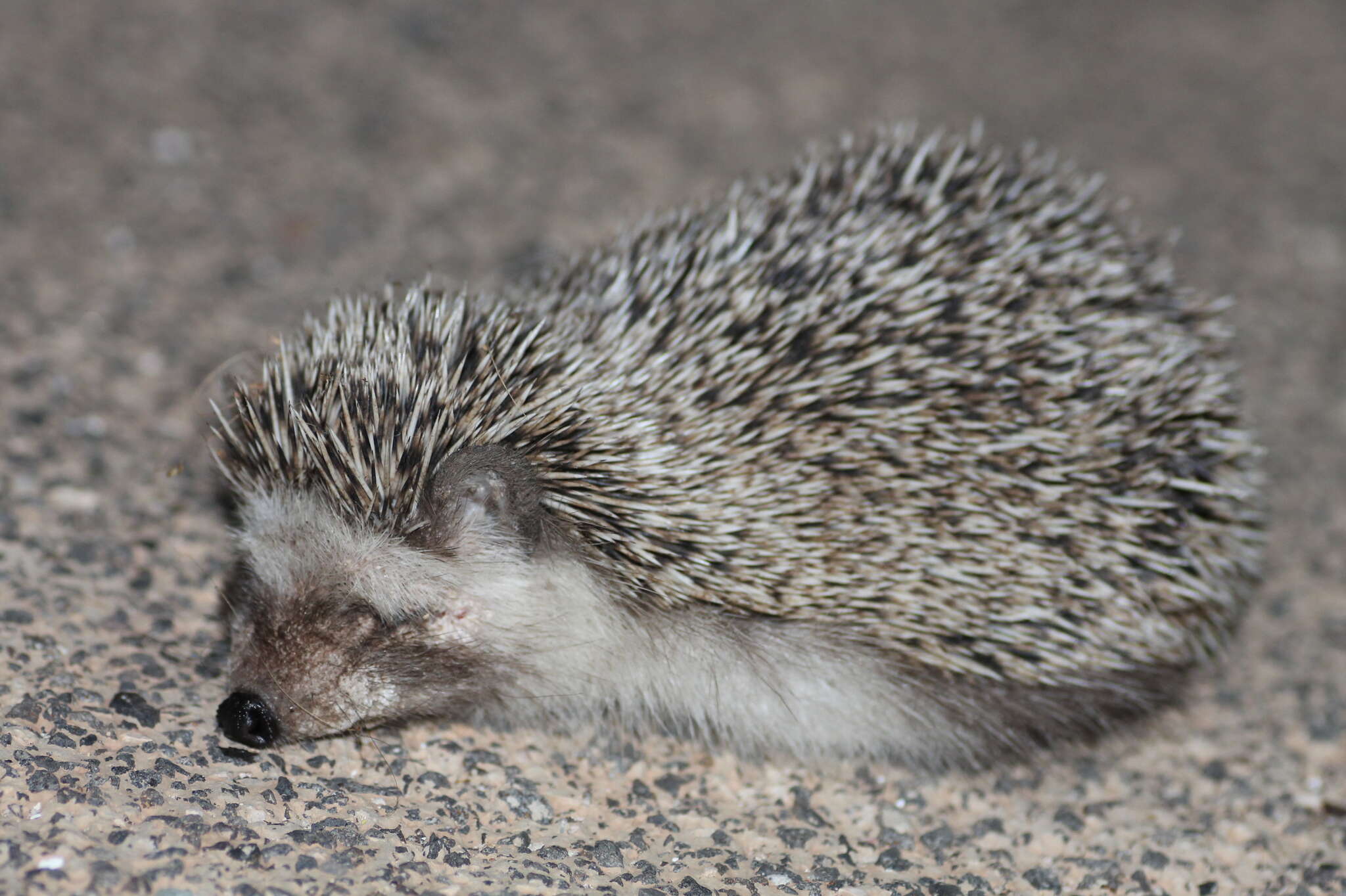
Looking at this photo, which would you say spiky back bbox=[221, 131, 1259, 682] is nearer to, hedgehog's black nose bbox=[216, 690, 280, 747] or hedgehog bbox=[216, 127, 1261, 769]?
→ hedgehog bbox=[216, 127, 1261, 769]

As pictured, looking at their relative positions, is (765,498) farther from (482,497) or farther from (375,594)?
(375,594)

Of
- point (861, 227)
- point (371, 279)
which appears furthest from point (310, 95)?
point (861, 227)

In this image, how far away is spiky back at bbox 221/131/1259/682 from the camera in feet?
10.3

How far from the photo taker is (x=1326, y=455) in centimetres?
531

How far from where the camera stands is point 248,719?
309cm

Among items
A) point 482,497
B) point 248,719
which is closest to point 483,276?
point 482,497

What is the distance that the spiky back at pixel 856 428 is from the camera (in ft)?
10.3

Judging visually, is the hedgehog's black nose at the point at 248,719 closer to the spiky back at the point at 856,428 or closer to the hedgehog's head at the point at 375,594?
the hedgehog's head at the point at 375,594

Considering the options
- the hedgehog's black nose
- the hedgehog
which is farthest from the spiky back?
the hedgehog's black nose

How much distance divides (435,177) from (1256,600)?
4.41 metres

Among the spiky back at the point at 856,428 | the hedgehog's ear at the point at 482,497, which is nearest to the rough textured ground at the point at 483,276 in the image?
the spiky back at the point at 856,428

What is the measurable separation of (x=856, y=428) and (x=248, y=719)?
5.94 feet

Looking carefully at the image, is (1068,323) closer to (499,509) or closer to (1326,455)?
(499,509)

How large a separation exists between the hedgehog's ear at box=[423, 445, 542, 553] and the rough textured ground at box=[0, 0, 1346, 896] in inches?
29.9
